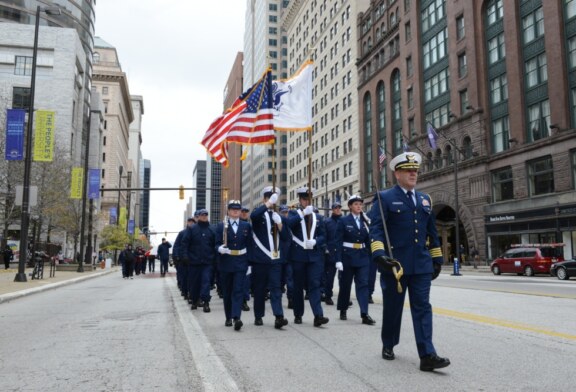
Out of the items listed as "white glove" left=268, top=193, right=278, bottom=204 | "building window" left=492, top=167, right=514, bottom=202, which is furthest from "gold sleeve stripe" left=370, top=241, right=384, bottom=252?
"building window" left=492, top=167, right=514, bottom=202

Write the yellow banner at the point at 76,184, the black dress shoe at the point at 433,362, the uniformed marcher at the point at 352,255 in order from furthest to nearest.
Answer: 1. the yellow banner at the point at 76,184
2. the uniformed marcher at the point at 352,255
3. the black dress shoe at the point at 433,362

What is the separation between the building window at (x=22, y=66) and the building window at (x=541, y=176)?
55.8 m

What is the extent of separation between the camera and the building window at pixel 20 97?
201ft

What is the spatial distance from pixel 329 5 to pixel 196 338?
252ft

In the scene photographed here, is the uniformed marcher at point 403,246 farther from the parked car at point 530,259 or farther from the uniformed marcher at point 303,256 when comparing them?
the parked car at point 530,259

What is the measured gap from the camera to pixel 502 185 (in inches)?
A: 1529

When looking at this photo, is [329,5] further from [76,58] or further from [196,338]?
[196,338]

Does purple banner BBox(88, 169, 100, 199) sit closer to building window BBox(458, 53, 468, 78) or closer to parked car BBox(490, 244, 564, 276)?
parked car BBox(490, 244, 564, 276)

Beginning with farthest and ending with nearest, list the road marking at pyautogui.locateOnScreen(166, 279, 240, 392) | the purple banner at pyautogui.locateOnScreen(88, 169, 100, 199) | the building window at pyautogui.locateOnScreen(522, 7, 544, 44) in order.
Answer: the purple banner at pyautogui.locateOnScreen(88, 169, 100, 199), the building window at pyautogui.locateOnScreen(522, 7, 544, 44), the road marking at pyautogui.locateOnScreen(166, 279, 240, 392)

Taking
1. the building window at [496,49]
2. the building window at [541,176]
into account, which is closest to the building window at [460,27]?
the building window at [496,49]

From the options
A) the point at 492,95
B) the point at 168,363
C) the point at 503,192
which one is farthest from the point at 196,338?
the point at 492,95

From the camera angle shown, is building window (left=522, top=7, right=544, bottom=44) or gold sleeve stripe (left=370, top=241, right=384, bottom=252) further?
building window (left=522, top=7, right=544, bottom=44)

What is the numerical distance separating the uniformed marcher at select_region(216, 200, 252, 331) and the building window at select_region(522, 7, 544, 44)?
112 feet

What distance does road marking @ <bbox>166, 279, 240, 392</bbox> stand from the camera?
15.1 ft
